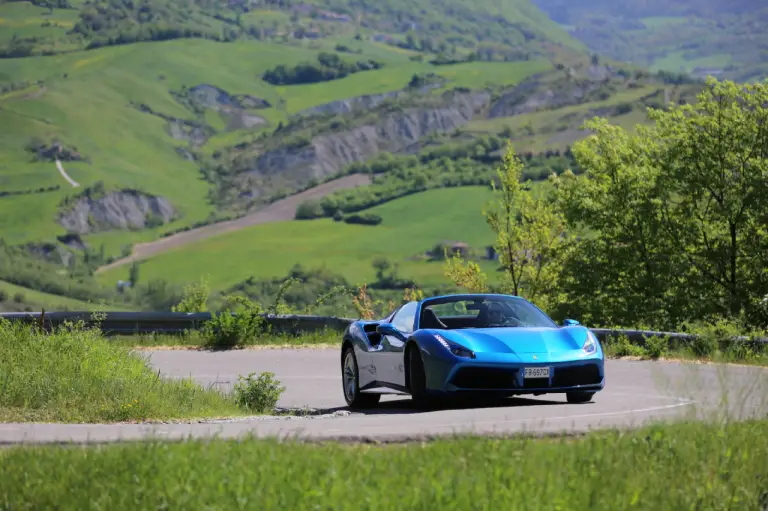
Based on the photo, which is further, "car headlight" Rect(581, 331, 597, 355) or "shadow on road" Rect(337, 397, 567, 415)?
"shadow on road" Rect(337, 397, 567, 415)

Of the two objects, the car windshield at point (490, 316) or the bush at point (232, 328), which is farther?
the bush at point (232, 328)

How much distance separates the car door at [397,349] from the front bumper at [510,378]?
3.41 feet

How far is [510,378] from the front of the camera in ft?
40.2

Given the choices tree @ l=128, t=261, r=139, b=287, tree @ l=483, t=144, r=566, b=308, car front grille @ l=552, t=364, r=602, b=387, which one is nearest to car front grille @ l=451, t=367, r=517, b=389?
car front grille @ l=552, t=364, r=602, b=387

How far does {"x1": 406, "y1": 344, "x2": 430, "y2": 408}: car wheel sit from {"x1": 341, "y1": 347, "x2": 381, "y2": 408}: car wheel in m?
1.83

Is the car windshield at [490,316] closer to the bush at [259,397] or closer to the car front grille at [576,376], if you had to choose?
the car front grille at [576,376]

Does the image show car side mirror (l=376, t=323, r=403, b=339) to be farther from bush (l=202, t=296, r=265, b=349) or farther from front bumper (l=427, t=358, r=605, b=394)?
bush (l=202, t=296, r=265, b=349)

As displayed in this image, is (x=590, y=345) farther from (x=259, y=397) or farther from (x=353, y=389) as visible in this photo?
(x=259, y=397)

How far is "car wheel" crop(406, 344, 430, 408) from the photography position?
12789 millimetres

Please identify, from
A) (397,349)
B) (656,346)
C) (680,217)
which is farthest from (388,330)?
(680,217)

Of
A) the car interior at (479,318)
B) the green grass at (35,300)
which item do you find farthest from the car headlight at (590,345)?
the green grass at (35,300)

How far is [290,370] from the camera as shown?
2098 cm

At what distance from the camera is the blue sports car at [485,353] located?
12.3m

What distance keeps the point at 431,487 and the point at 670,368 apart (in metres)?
12.3
